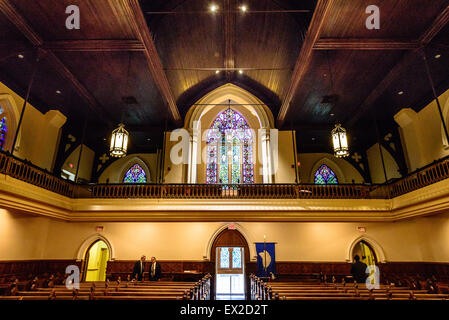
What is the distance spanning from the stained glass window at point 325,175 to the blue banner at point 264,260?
7356mm

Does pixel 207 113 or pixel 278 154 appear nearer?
pixel 278 154

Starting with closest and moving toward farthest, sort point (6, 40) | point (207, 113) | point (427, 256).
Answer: point (6, 40)
point (427, 256)
point (207, 113)

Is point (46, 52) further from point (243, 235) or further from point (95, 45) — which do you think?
point (243, 235)

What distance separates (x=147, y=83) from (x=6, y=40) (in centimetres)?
467

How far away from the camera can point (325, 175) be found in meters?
16.7

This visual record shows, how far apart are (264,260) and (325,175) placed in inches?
331

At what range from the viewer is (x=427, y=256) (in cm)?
1033

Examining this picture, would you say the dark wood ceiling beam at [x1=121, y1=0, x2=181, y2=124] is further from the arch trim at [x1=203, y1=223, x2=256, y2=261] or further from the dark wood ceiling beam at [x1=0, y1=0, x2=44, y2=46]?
the arch trim at [x1=203, y1=223, x2=256, y2=261]

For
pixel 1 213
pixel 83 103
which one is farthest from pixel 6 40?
pixel 1 213

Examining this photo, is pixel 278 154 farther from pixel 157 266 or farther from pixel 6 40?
pixel 6 40

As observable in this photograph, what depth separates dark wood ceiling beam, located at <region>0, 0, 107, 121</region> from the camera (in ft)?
22.1

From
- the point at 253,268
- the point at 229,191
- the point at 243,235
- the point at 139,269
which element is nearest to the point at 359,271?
the point at 253,268

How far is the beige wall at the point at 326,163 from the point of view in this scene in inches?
636

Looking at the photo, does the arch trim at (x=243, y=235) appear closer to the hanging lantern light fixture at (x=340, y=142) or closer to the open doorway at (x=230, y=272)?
the open doorway at (x=230, y=272)
